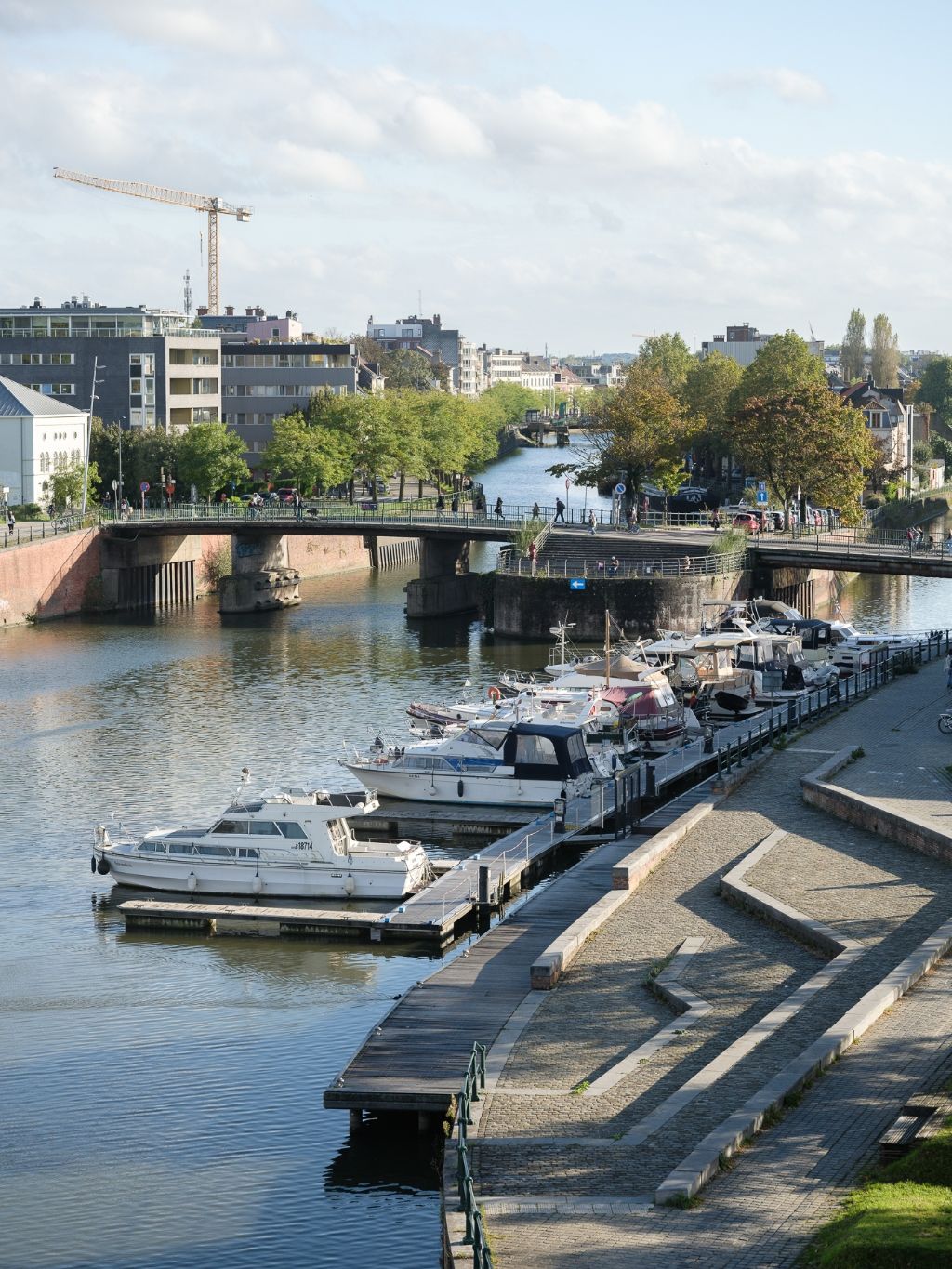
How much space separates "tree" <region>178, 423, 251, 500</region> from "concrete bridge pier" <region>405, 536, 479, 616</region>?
72.8 ft

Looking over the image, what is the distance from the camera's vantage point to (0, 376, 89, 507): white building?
397ft

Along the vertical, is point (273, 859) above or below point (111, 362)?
below

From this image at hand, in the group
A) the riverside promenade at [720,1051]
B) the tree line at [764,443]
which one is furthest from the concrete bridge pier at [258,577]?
the riverside promenade at [720,1051]

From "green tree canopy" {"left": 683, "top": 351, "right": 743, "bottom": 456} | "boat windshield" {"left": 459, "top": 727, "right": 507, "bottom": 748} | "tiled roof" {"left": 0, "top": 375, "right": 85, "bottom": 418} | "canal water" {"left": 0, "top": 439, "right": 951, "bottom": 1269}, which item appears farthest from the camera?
"green tree canopy" {"left": 683, "top": 351, "right": 743, "bottom": 456}

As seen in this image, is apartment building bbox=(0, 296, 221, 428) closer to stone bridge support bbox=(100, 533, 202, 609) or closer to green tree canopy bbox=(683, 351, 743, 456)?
stone bridge support bbox=(100, 533, 202, 609)

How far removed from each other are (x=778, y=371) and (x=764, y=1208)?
470 feet

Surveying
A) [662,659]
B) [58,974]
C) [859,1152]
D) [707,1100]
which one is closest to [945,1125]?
[859,1152]

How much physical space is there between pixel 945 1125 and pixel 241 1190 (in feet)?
35.4

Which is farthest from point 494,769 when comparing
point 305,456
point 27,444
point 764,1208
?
point 305,456

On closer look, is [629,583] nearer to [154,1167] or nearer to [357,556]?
[357,556]

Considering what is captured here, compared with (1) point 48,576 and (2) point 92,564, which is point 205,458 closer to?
(2) point 92,564

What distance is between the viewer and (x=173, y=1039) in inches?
1441

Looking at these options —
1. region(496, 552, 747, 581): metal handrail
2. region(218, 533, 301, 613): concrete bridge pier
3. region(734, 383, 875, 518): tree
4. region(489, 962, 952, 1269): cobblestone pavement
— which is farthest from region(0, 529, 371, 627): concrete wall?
region(489, 962, 952, 1269): cobblestone pavement

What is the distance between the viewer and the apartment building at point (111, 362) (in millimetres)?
146125
